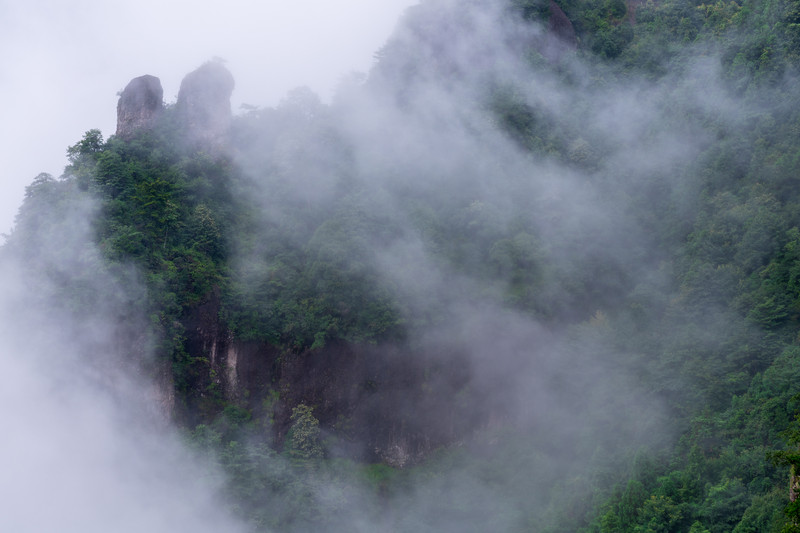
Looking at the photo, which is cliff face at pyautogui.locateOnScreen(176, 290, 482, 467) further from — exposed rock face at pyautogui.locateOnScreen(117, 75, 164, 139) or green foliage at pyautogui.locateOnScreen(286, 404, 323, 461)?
exposed rock face at pyautogui.locateOnScreen(117, 75, 164, 139)

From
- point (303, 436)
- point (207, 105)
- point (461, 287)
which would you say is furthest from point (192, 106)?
point (303, 436)

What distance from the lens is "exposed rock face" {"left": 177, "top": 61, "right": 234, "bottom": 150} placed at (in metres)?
40.9

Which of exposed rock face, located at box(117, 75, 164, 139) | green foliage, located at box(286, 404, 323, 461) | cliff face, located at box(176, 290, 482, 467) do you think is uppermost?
exposed rock face, located at box(117, 75, 164, 139)

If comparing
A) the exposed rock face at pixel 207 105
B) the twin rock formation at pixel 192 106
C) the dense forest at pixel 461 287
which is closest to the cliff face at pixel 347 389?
the dense forest at pixel 461 287

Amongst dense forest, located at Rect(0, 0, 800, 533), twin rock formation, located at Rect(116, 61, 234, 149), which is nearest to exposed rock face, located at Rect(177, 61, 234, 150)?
twin rock formation, located at Rect(116, 61, 234, 149)

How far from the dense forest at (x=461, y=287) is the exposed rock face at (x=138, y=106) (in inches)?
23.2

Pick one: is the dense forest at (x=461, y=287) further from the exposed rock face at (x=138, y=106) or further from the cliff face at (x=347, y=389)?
the exposed rock face at (x=138, y=106)

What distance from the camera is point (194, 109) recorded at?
1622 inches

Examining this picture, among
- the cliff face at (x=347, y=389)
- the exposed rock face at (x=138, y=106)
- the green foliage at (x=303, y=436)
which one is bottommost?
the green foliage at (x=303, y=436)

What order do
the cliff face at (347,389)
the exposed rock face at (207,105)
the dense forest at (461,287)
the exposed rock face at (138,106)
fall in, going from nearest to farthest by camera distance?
the dense forest at (461,287) < the cliff face at (347,389) < the exposed rock face at (138,106) < the exposed rock face at (207,105)

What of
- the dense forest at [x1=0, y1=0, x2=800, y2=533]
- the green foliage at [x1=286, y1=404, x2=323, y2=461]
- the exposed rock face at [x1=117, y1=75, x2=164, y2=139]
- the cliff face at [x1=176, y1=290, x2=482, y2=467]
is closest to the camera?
the dense forest at [x1=0, y1=0, x2=800, y2=533]

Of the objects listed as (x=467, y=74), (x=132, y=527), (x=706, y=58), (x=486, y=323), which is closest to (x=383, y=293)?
(x=486, y=323)

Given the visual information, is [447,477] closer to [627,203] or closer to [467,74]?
[627,203]

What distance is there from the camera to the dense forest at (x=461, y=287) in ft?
93.2
